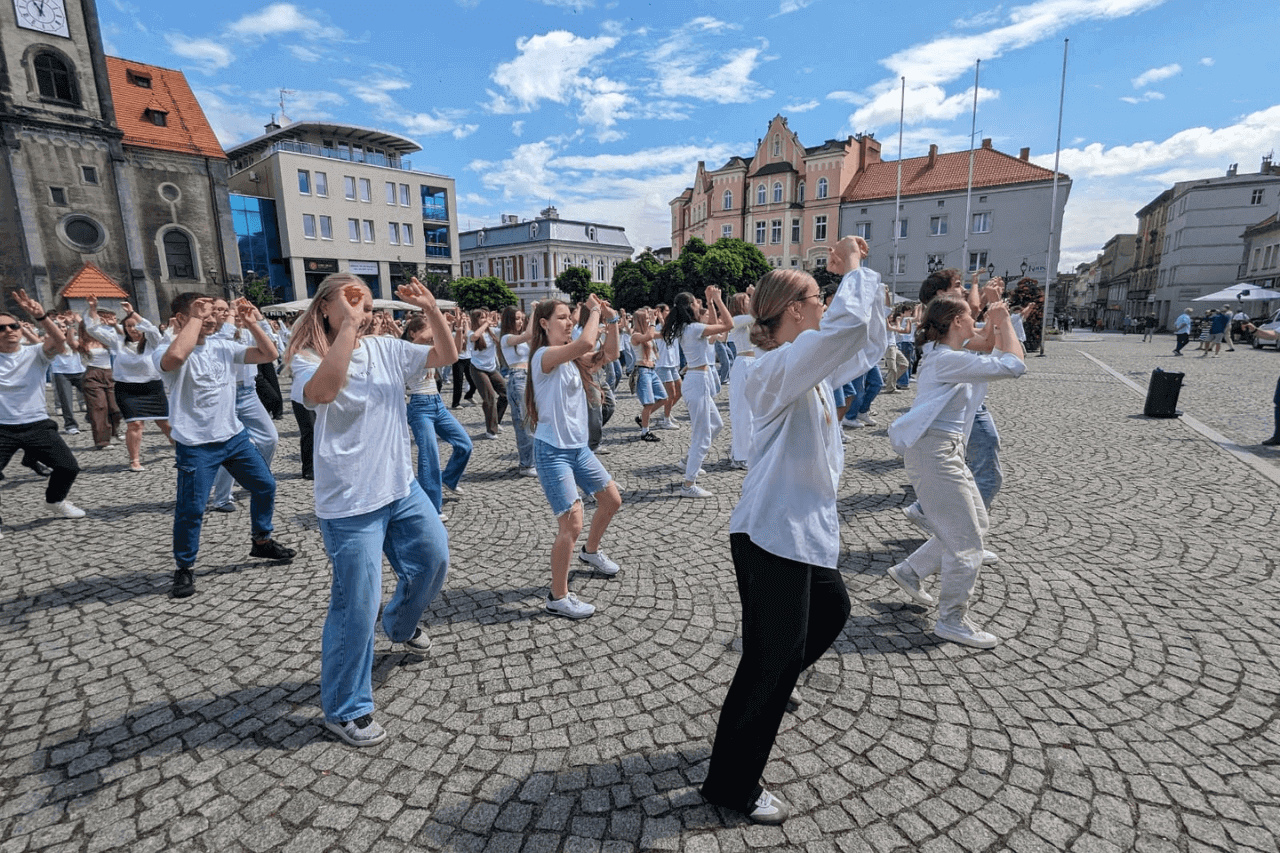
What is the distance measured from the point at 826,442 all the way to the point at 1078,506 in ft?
17.6

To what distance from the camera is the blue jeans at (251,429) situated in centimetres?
642

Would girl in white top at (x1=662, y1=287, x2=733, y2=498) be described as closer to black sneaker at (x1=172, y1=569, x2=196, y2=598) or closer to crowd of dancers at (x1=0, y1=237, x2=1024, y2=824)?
crowd of dancers at (x1=0, y1=237, x2=1024, y2=824)

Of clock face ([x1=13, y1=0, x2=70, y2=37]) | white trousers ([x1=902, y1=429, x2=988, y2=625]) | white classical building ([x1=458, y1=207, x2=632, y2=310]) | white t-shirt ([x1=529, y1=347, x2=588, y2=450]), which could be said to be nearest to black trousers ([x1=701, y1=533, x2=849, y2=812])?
white trousers ([x1=902, y1=429, x2=988, y2=625])

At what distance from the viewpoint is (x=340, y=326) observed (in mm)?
2803

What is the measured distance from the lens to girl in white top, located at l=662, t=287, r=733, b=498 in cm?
652

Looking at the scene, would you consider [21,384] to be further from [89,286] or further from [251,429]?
[89,286]

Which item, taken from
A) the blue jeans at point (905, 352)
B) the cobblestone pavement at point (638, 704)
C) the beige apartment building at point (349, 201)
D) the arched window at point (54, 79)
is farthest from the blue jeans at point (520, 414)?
the beige apartment building at point (349, 201)

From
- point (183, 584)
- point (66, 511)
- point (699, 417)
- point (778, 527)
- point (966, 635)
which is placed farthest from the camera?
point (699, 417)

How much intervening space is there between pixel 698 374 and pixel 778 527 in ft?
17.2

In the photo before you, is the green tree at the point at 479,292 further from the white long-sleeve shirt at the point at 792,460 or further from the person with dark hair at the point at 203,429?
the white long-sleeve shirt at the point at 792,460

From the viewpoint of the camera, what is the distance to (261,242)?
45.9 metres

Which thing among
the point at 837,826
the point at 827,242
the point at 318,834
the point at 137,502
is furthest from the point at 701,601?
the point at 827,242

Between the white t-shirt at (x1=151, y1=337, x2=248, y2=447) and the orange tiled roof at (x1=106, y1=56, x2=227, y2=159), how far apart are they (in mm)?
41772

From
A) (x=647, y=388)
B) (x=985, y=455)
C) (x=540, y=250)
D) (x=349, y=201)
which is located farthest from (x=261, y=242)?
(x=985, y=455)
